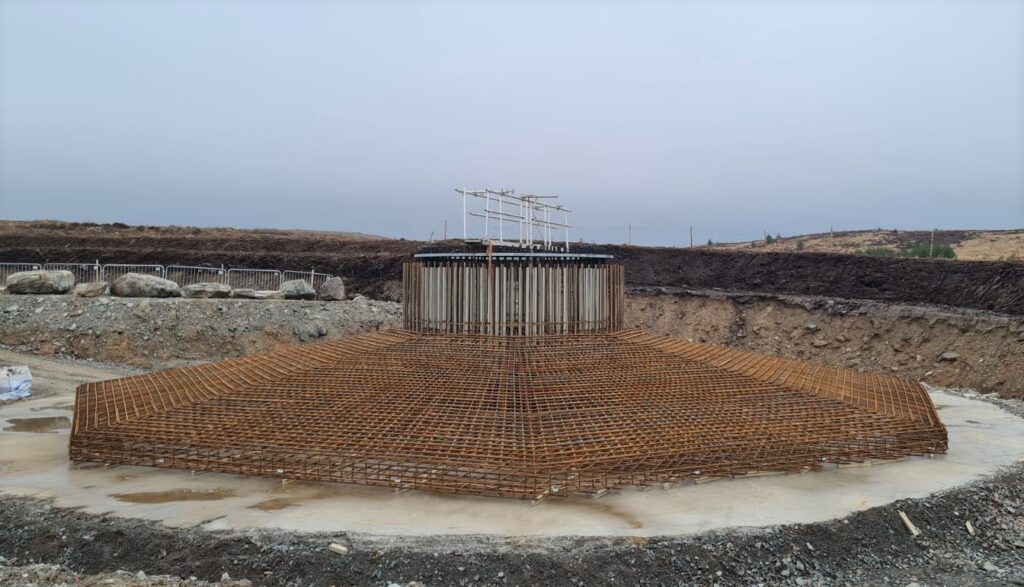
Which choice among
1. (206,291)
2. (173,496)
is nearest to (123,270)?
(206,291)

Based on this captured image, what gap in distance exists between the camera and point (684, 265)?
29578 mm

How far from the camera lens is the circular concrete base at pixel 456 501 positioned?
5586mm

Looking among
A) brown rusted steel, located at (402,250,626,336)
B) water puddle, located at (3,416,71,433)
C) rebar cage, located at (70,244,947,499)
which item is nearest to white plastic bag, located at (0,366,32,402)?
water puddle, located at (3,416,71,433)

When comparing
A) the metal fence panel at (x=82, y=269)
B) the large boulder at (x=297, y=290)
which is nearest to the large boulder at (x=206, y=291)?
the large boulder at (x=297, y=290)

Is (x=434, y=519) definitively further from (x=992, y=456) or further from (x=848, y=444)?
(x=992, y=456)

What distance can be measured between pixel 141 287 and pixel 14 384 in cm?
1022

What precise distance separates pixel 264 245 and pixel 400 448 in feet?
109

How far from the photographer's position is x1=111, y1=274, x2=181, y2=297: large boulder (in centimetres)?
2214

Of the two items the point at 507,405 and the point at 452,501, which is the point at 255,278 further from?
the point at 452,501

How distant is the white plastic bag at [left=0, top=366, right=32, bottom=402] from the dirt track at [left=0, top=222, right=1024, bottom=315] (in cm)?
902

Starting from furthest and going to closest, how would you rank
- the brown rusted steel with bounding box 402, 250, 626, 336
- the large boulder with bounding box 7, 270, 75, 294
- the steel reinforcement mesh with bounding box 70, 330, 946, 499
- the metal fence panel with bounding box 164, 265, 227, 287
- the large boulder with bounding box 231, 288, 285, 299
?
the metal fence panel with bounding box 164, 265, 227, 287 < the large boulder with bounding box 231, 288, 285, 299 < the large boulder with bounding box 7, 270, 75, 294 < the brown rusted steel with bounding box 402, 250, 626, 336 < the steel reinforcement mesh with bounding box 70, 330, 946, 499

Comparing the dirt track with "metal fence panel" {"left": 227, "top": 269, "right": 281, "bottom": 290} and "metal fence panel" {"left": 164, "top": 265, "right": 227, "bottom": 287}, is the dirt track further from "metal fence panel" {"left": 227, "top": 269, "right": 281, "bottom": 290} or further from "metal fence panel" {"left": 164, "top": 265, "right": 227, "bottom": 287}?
"metal fence panel" {"left": 164, "top": 265, "right": 227, "bottom": 287}

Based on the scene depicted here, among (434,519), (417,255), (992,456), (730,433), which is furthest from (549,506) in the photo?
(992,456)

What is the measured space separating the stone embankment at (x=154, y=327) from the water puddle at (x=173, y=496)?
48.5 feet
